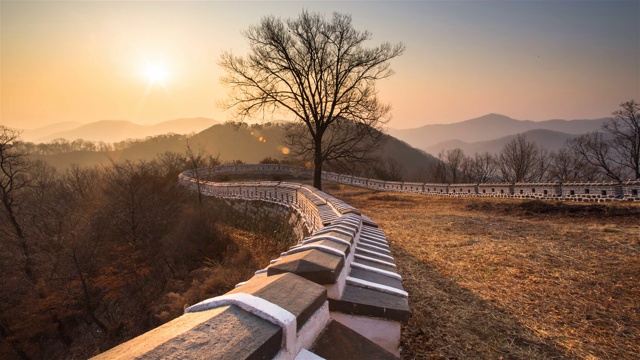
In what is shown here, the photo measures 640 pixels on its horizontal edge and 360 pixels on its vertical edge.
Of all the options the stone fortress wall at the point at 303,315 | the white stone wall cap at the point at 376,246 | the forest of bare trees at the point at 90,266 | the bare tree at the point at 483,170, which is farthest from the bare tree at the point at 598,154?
the stone fortress wall at the point at 303,315

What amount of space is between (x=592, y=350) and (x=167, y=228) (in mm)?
20776

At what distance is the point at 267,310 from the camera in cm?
122

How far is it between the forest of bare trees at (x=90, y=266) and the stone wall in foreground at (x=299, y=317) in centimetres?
1094

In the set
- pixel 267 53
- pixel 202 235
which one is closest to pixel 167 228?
pixel 202 235

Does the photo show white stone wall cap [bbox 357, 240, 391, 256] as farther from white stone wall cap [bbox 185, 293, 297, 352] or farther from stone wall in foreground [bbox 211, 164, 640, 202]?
stone wall in foreground [bbox 211, 164, 640, 202]

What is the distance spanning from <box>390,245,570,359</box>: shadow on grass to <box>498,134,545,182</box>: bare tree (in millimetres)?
44693

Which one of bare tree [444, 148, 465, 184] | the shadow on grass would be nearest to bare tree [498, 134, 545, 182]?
bare tree [444, 148, 465, 184]

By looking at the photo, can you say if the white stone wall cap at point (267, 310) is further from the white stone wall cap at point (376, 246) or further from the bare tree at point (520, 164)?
the bare tree at point (520, 164)

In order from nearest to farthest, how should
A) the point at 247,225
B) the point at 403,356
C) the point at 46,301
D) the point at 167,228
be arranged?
the point at 403,356 → the point at 46,301 → the point at 247,225 → the point at 167,228

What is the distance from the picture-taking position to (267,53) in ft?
49.1

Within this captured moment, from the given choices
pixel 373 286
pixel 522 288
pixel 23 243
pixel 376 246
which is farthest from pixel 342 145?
pixel 23 243

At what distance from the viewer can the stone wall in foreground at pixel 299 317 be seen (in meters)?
1.03

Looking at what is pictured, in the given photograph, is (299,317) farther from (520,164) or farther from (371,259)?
(520,164)

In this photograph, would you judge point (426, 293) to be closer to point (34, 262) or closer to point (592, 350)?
point (592, 350)
